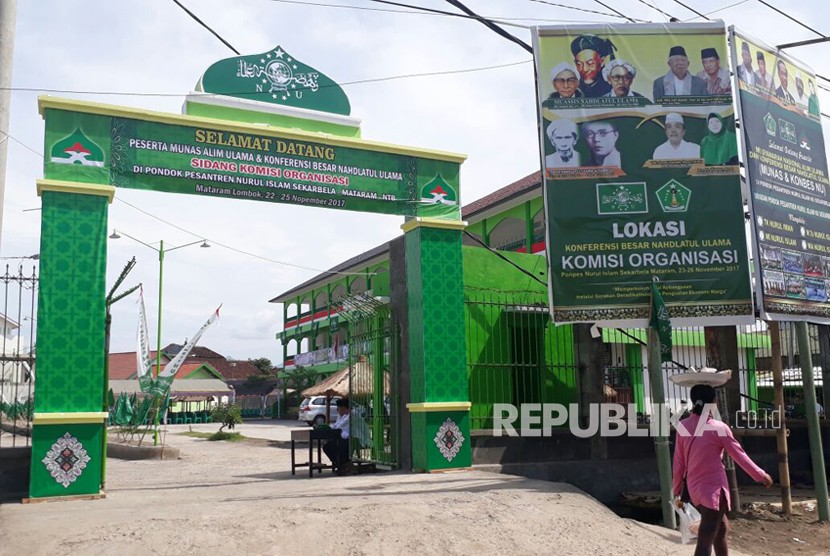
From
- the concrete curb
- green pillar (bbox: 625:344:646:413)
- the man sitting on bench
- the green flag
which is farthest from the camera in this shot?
the concrete curb

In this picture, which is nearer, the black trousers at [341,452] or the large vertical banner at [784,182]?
the large vertical banner at [784,182]

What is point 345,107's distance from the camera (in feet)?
37.9

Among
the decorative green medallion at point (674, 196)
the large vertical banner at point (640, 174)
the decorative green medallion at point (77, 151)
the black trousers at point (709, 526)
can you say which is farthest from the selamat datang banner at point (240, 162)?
the black trousers at point (709, 526)

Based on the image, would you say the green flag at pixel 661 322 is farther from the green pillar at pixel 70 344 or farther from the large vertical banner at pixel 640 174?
the green pillar at pixel 70 344

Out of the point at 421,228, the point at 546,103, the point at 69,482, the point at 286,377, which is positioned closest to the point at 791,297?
the point at 546,103

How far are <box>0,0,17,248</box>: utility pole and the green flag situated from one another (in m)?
7.40

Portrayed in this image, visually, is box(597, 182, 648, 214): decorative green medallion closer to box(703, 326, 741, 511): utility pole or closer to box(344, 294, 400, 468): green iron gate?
box(703, 326, 741, 511): utility pole

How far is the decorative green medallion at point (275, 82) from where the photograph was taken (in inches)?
423

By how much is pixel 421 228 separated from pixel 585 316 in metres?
2.90

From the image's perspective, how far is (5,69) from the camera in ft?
21.0

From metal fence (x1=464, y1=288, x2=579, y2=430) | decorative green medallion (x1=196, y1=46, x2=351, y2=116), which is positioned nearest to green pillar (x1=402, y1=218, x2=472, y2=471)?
metal fence (x1=464, y1=288, x2=579, y2=430)

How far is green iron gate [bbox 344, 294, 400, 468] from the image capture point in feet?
39.6

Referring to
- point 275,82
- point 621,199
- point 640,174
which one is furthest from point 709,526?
point 275,82

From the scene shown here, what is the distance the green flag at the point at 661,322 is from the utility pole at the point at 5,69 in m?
7.40
